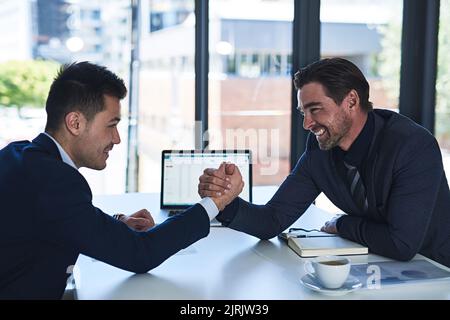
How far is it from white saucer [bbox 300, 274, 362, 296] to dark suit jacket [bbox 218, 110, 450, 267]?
0.27m

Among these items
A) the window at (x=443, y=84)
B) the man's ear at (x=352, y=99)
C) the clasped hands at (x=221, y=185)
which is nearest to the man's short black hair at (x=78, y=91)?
the clasped hands at (x=221, y=185)


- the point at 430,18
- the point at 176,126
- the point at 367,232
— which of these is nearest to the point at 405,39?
the point at 430,18

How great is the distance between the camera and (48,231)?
1317 mm

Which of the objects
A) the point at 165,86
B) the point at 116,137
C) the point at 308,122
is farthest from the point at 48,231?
the point at 165,86

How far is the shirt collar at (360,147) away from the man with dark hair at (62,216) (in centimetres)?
57

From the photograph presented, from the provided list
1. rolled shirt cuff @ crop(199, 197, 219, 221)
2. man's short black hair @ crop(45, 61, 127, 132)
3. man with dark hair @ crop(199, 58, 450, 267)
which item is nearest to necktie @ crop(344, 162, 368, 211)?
man with dark hair @ crop(199, 58, 450, 267)

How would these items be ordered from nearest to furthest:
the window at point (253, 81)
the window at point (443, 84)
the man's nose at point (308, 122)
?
1. the man's nose at point (308, 122)
2. the window at point (443, 84)
3. the window at point (253, 81)

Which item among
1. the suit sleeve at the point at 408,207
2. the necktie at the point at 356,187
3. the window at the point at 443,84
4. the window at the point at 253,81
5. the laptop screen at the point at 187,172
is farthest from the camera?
the window at the point at 253,81

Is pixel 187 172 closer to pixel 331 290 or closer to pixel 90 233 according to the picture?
pixel 90 233

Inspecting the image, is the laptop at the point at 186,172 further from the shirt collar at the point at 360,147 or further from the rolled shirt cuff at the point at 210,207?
the rolled shirt cuff at the point at 210,207

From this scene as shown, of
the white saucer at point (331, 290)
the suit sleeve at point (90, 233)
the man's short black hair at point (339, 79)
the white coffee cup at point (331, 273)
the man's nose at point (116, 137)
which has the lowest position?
the white saucer at point (331, 290)

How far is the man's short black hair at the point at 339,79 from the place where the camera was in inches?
72.0

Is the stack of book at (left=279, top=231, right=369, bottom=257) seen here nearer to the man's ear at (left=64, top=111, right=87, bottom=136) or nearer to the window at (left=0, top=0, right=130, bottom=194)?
the man's ear at (left=64, top=111, right=87, bottom=136)

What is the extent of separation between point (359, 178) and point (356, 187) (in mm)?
32
